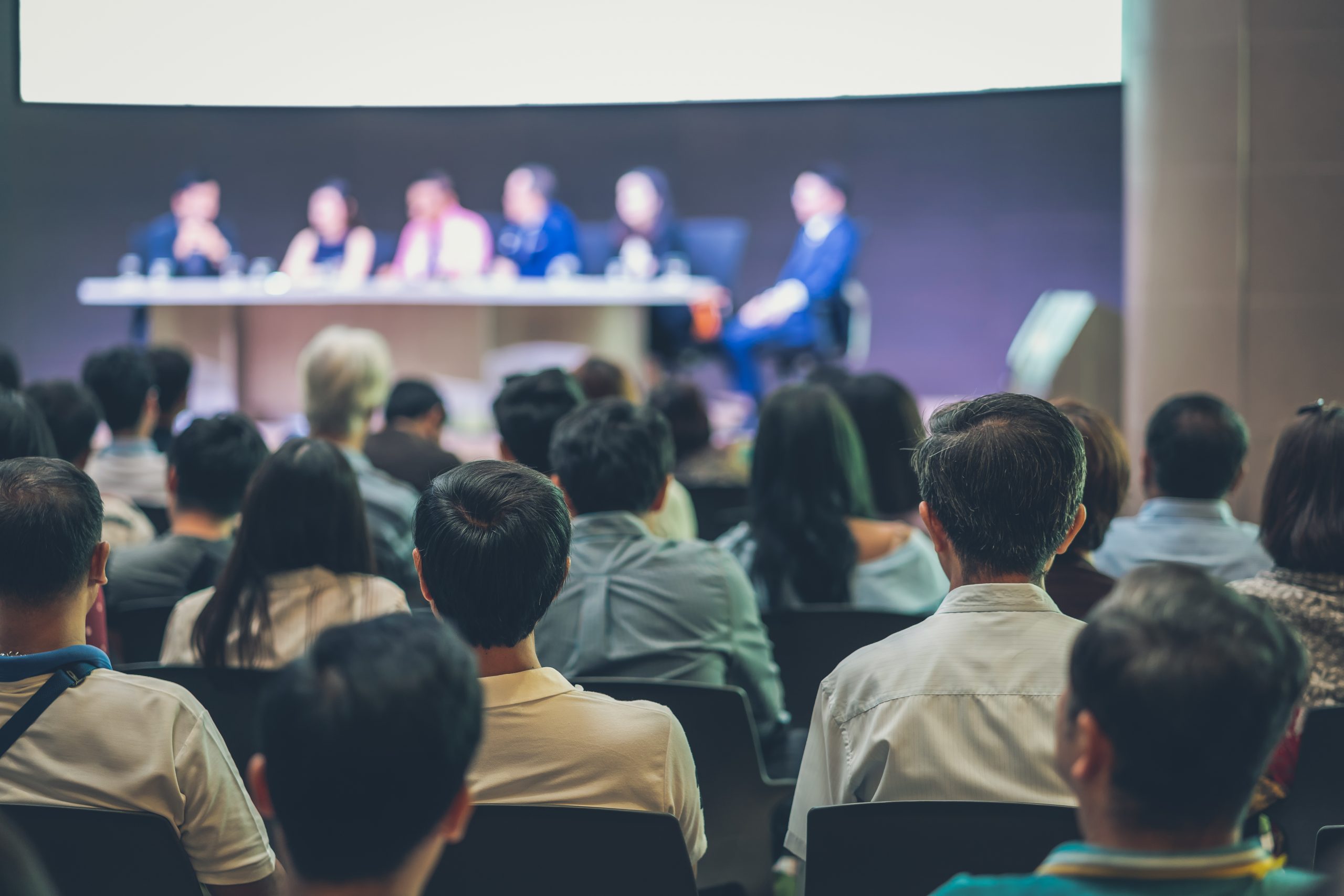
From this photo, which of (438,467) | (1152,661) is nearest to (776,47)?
(438,467)

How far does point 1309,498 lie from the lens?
191cm

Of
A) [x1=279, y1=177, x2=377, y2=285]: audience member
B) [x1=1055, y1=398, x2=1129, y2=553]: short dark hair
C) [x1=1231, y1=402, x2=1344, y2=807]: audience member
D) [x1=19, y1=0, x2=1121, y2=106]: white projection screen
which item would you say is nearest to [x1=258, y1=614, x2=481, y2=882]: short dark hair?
[x1=1231, y1=402, x2=1344, y2=807]: audience member

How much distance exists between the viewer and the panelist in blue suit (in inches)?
285

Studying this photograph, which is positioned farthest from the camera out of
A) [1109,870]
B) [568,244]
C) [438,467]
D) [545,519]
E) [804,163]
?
[804,163]

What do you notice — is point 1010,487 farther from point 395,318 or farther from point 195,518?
point 395,318

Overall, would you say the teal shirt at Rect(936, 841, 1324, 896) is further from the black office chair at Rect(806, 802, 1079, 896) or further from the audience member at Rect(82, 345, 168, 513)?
the audience member at Rect(82, 345, 168, 513)

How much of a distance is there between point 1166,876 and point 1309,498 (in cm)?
131

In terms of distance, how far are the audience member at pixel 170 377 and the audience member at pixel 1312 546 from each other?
3.41 m

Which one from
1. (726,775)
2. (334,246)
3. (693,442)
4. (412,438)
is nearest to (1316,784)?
(726,775)

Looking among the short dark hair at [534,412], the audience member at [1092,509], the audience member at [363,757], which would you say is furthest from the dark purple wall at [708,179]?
→ the audience member at [363,757]

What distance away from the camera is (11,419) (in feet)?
7.67

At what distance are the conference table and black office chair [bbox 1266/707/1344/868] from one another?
18.5ft

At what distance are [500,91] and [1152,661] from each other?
663 centimetres

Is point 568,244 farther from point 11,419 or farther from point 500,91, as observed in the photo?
point 11,419
